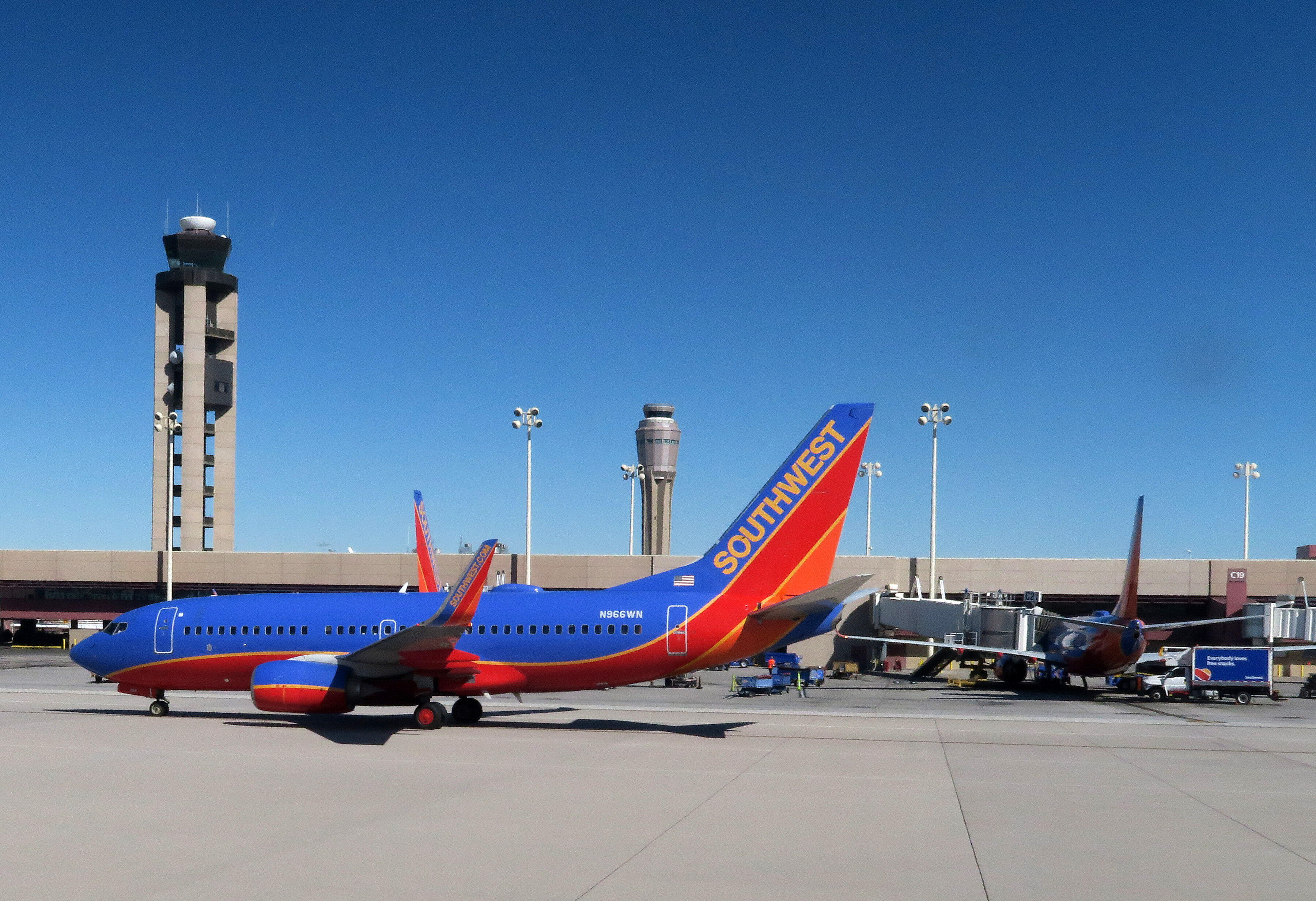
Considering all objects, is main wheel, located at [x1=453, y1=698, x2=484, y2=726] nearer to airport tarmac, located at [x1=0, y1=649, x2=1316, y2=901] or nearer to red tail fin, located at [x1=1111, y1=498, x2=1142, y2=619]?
airport tarmac, located at [x1=0, y1=649, x2=1316, y2=901]

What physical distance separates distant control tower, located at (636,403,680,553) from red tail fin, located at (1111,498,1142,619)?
110535mm

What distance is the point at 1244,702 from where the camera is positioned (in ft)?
145

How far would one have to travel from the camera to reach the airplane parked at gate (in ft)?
149

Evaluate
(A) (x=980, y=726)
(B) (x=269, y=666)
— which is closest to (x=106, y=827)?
(B) (x=269, y=666)

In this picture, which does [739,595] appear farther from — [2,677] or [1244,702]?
[2,677]

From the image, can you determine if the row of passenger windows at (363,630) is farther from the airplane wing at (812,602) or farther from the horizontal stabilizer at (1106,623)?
the horizontal stabilizer at (1106,623)

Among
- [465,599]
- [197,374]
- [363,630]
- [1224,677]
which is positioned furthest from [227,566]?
[1224,677]

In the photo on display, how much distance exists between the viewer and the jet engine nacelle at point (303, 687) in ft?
89.8

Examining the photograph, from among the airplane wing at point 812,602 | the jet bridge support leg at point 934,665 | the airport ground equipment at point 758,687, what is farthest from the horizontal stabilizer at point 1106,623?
the airplane wing at point 812,602

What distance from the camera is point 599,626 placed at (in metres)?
28.3

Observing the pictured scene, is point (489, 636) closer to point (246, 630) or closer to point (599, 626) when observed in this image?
point (599, 626)

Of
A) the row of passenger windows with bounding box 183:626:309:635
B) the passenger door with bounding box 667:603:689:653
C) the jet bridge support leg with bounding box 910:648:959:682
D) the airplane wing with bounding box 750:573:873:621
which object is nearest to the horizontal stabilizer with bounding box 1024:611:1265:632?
the jet bridge support leg with bounding box 910:648:959:682

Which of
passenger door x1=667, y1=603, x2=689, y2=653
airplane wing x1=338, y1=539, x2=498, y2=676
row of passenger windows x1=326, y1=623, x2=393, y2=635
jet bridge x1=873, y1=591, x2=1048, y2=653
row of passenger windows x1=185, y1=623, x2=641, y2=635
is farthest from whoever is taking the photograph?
jet bridge x1=873, y1=591, x2=1048, y2=653

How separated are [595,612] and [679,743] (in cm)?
429
